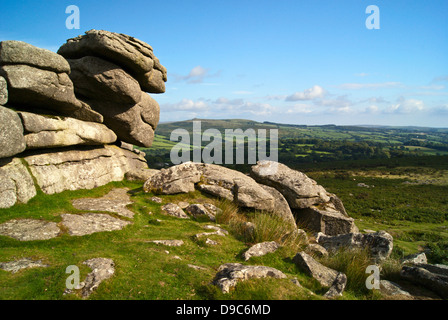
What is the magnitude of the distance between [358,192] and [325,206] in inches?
2243

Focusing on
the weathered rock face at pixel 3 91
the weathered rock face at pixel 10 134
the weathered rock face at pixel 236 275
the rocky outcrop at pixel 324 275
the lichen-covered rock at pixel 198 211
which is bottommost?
the rocky outcrop at pixel 324 275

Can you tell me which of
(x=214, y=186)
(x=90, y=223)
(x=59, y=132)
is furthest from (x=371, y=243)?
(x=59, y=132)

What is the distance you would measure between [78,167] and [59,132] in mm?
2450

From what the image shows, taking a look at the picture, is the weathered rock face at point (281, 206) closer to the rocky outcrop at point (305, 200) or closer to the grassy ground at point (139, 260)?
the rocky outcrop at point (305, 200)

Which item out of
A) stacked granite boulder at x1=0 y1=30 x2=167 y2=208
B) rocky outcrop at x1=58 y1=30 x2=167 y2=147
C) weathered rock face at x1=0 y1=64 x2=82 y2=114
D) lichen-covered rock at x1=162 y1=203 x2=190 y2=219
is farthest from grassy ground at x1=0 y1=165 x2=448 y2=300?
rocky outcrop at x1=58 y1=30 x2=167 y2=147

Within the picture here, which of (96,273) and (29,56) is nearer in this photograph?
(96,273)

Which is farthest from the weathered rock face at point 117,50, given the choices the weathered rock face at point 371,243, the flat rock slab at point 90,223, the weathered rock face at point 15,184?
the weathered rock face at point 371,243

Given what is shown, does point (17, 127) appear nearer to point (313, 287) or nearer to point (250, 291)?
point (250, 291)

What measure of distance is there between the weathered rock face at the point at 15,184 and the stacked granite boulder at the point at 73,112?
0.14ft

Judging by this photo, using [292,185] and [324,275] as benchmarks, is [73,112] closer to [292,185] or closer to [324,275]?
[292,185]

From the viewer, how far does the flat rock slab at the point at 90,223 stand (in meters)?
12.3

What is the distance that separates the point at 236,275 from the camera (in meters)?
8.52

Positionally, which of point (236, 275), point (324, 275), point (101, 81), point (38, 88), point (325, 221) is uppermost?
point (101, 81)

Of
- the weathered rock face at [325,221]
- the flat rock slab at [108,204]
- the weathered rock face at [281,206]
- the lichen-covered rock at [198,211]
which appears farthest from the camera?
→ the weathered rock face at [325,221]
